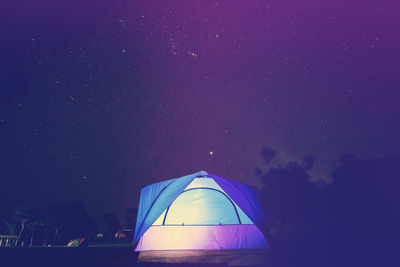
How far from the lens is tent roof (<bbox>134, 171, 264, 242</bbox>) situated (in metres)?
7.76

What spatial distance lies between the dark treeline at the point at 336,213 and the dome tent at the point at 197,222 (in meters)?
0.77

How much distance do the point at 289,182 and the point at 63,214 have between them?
144 ft

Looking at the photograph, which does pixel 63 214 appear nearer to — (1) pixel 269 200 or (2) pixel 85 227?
(2) pixel 85 227

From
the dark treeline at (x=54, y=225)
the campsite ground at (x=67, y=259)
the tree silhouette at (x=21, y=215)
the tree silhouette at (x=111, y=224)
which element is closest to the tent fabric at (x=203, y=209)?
the campsite ground at (x=67, y=259)

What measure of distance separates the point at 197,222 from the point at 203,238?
898 mm

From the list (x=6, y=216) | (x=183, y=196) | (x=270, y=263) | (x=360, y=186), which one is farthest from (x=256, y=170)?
(x=6, y=216)

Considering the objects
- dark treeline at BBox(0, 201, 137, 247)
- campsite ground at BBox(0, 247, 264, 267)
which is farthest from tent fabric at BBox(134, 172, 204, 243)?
dark treeline at BBox(0, 201, 137, 247)

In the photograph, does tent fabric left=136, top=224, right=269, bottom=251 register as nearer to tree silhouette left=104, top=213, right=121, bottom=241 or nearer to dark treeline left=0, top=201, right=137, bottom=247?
dark treeline left=0, top=201, right=137, bottom=247

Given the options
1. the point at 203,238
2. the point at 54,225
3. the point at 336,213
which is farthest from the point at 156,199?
the point at 54,225

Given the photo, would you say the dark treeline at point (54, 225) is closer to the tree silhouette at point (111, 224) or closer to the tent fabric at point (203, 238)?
the tree silhouette at point (111, 224)

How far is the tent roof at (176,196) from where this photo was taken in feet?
25.5

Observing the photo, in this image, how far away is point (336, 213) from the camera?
715 inches

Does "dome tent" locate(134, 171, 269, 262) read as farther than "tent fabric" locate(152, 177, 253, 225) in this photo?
No

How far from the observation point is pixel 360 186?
949 inches
